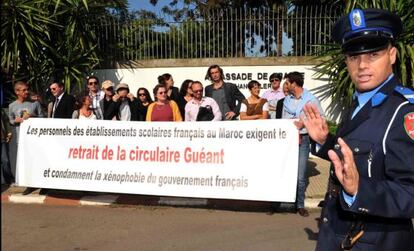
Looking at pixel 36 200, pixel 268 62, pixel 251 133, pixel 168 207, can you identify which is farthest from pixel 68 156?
pixel 268 62

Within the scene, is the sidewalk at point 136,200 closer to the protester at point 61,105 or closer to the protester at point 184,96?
the protester at point 61,105

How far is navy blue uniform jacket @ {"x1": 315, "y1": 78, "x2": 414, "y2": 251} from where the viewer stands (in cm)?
164

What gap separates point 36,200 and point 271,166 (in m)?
3.60

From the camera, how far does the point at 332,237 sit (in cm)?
196

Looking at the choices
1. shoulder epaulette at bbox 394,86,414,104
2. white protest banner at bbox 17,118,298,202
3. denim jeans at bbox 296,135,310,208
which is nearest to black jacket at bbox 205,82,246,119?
white protest banner at bbox 17,118,298,202

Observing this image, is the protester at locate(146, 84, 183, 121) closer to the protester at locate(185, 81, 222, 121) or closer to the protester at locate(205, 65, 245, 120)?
the protester at locate(185, 81, 222, 121)

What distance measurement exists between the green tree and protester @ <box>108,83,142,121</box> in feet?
13.3

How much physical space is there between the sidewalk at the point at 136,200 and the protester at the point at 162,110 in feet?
3.87

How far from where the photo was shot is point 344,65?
1037 cm

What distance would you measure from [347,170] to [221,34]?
1054cm

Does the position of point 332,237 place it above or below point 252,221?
above

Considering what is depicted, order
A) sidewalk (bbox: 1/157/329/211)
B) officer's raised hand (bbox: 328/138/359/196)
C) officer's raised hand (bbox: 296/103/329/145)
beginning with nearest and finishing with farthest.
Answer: officer's raised hand (bbox: 328/138/359/196)
officer's raised hand (bbox: 296/103/329/145)
sidewalk (bbox: 1/157/329/211)

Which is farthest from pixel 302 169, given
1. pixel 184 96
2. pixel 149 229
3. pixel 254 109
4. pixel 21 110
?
pixel 21 110

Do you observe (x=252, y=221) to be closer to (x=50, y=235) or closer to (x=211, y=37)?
(x=50, y=235)
